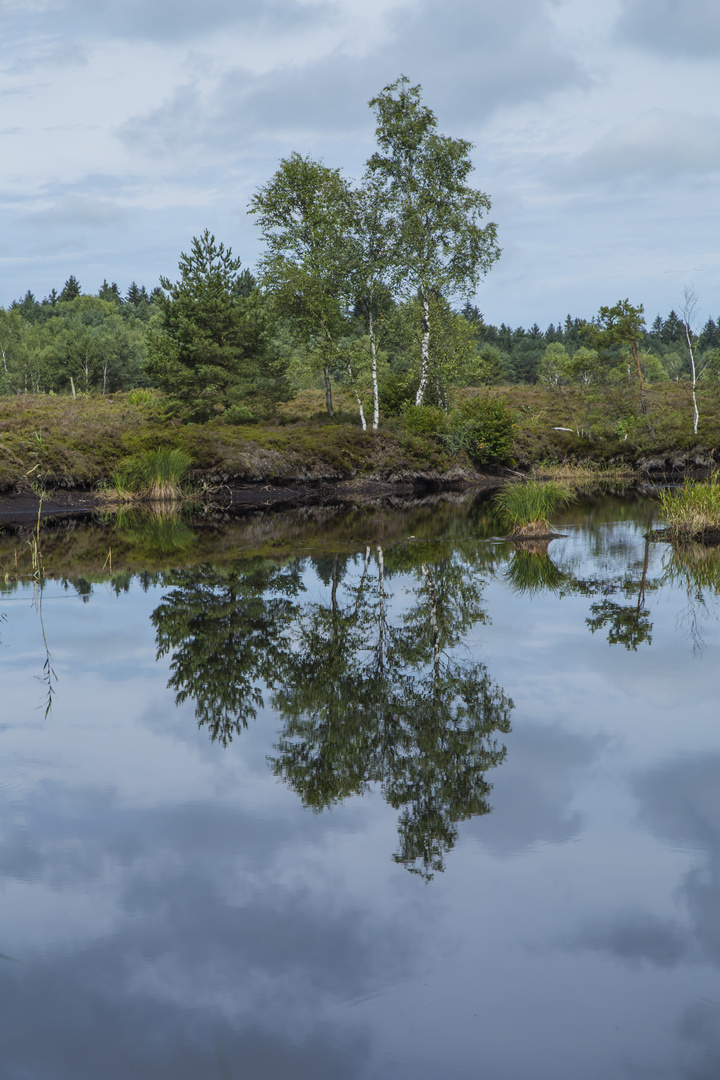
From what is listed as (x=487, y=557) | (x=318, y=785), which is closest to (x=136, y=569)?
(x=487, y=557)

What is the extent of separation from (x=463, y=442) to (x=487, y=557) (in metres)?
23.8

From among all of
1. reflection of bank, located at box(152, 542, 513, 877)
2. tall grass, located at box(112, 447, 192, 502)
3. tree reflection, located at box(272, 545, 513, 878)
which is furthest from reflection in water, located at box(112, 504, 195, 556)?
tree reflection, located at box(272, 545, 513, 878)

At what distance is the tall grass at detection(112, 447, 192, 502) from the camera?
29.4 meters

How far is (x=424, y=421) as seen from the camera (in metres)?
39.0

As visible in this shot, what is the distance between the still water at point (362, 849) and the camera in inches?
133

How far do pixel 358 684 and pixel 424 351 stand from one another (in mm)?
32041

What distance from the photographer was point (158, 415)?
43656mm

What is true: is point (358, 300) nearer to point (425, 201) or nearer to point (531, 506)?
point (425, 201)

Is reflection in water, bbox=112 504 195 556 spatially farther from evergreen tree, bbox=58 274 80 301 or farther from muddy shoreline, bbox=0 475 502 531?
evergreen tree, bbox=58 274 80 301

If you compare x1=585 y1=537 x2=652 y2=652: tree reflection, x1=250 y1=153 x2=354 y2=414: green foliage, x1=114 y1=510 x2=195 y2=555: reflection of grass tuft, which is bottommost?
x1=585 y1=537 x2=652 y2=652: tree reflection

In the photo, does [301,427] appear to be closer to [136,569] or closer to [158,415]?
[158,415]

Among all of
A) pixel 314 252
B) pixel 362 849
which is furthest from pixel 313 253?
pixel 362 849

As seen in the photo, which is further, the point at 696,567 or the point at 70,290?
the point at 70,290

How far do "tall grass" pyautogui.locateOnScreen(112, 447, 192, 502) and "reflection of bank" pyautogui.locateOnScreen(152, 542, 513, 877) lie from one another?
51.2 feet
